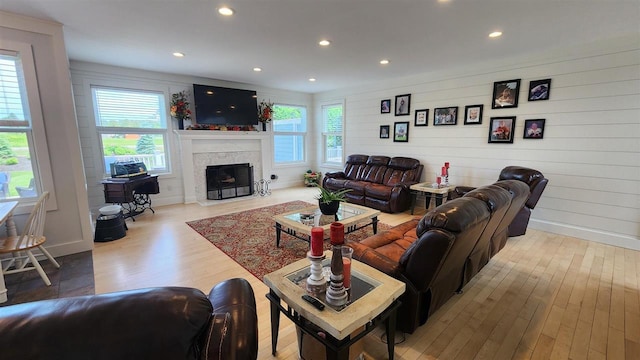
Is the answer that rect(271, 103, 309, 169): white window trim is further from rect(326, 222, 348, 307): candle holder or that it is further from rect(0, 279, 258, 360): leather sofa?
rect(0, 279, 258, 360): leather sofa

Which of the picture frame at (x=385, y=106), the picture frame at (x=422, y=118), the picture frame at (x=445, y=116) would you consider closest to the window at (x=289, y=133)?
the picture frame at (x=385, y=106)

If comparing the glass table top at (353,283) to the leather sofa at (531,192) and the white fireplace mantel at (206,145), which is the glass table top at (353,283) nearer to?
the leather sofa at (531,192)

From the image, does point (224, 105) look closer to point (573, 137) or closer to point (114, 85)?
point (114, 85)

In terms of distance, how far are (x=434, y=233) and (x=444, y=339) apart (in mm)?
890

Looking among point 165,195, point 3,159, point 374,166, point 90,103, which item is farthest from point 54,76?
point 374,166

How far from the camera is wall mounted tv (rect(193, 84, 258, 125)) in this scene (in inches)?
215

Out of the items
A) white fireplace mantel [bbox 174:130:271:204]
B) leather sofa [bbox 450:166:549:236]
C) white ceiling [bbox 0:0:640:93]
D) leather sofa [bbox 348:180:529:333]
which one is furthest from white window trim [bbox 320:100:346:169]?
leather sofa [bbox 348:180:529:333]

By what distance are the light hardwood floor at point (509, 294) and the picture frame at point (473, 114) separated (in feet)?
6.26

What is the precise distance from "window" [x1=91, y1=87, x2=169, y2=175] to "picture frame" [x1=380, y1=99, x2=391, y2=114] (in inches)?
172

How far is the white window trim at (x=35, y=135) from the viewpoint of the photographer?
2.77 metres

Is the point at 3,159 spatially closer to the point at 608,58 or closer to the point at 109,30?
the point at 109,30

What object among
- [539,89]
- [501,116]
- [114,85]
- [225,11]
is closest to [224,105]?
[114,85]

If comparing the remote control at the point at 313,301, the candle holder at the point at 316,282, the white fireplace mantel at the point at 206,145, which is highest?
the white fireplace mantel at the point at 206,145

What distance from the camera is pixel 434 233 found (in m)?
1.54
